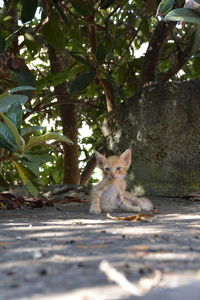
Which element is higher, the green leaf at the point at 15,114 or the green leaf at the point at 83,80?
the green leaf at the point at 83,80

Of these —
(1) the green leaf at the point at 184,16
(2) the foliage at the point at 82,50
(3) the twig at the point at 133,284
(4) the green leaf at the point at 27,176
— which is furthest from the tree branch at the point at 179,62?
(3) the twig at the point at 133,284

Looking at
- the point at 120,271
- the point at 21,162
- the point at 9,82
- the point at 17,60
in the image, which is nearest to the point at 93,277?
the point at 120,271

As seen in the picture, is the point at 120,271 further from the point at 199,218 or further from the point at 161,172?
the point at 161,172

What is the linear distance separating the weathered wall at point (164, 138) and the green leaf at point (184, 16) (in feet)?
5.98

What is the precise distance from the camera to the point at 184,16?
3350mm

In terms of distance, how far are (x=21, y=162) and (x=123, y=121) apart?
200cm

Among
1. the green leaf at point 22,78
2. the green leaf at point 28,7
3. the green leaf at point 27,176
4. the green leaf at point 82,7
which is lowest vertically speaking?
the green leaf at point 27,176

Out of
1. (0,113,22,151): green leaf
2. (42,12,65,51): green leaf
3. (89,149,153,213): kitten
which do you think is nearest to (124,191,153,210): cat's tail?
(89,149,153,213): kitten

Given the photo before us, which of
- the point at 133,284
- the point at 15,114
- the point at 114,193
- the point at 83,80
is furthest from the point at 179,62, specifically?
the point at 133,284

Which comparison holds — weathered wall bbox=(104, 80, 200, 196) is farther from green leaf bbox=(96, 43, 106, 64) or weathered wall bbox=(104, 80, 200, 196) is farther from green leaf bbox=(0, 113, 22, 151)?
green leaf bbox=(0, 113, 22, 151)

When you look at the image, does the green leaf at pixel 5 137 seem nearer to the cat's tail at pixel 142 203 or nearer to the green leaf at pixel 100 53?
the cat's tail at pixel 142 203

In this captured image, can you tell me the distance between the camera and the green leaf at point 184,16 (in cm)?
333

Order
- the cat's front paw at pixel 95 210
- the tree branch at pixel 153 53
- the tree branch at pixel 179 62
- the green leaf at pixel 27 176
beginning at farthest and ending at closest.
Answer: the tree branch at pixel 153 53
the tree branch at pixel 179 62
the cat's front paw at pixel 95 210
the green leaf at pixel 27 176

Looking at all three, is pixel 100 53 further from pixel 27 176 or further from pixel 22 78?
pixel 27 176
